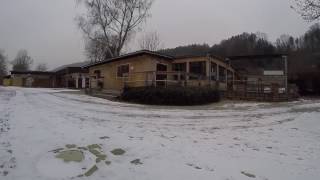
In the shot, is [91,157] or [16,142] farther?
[16,142]

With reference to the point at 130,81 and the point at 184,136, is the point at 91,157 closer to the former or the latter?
the point at 184,136

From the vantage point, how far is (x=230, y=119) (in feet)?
34.6

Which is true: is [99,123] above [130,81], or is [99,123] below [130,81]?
below

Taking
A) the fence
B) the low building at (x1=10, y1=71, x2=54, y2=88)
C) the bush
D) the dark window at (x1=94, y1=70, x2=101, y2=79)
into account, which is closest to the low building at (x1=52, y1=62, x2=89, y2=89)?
the low building at (x1=10, y1=71, x2=54, y2=88)

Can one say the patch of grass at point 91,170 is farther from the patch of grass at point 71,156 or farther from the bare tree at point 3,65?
the bare tree at point 3,65

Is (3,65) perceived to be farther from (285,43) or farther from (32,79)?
(285,43)

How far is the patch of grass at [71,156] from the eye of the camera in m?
5.03

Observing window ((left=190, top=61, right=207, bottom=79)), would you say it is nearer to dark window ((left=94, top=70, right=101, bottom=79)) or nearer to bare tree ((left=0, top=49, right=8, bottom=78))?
dark window ((left=94, top=70, right=101, bottom=79))

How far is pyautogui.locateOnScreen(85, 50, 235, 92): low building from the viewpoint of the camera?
19.7 m

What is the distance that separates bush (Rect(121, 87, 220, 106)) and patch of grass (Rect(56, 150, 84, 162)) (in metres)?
10.4

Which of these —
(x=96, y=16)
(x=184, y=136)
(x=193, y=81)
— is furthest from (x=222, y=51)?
(x=184, y=136)

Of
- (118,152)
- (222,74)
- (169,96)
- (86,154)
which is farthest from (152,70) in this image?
(86,154)

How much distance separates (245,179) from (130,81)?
1572 cm

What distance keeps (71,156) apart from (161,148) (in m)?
1.84
